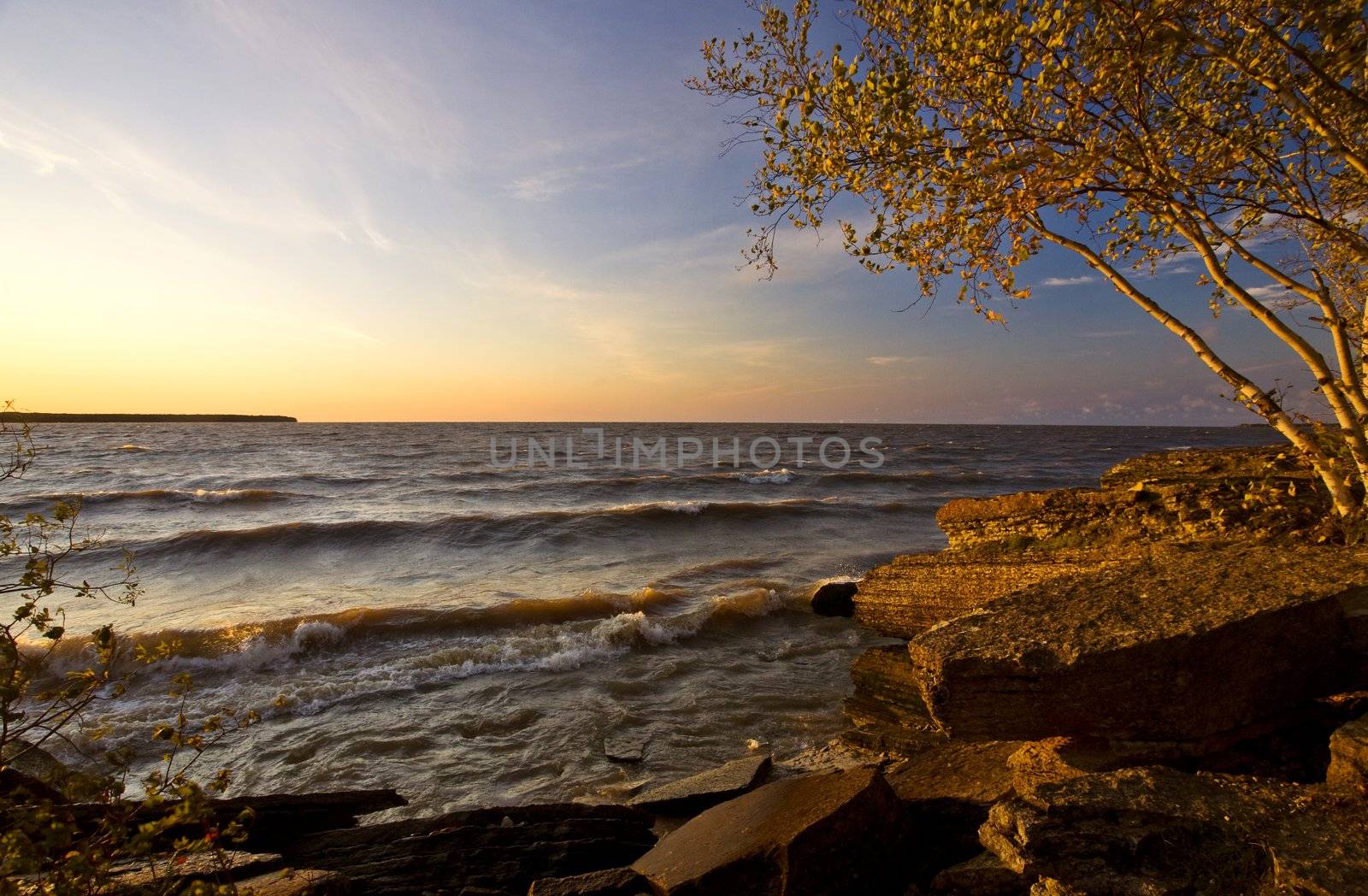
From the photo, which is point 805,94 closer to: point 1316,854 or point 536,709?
point 1316,854

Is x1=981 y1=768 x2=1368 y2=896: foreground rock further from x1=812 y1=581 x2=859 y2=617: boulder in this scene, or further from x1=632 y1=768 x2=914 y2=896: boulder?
x1=812 y1=581 x2=859 y2=617: boulder

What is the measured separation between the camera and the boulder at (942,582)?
30.4 feet

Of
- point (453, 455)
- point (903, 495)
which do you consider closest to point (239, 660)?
point (903, 495)

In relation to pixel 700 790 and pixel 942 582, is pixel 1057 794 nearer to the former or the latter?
pixel 700 790

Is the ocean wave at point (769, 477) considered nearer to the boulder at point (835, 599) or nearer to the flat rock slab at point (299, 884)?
the boulder at point (835, 599)

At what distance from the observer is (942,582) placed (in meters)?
10.6

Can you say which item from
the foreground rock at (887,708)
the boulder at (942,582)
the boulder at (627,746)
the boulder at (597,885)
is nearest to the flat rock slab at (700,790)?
the boulder at (627,746)

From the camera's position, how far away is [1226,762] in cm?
425

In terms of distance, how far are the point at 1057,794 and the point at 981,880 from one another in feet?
2.22

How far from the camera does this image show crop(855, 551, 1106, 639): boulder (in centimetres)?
927

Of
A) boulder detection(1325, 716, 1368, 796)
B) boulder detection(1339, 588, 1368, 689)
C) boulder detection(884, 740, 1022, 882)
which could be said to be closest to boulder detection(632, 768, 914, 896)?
boulder detection(884, 740, 1022, 882)

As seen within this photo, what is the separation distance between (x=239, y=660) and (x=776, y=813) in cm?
1135

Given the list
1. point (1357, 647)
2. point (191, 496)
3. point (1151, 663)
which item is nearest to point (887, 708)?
point (1151, 663)

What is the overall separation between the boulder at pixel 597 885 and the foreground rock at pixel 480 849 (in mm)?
512
